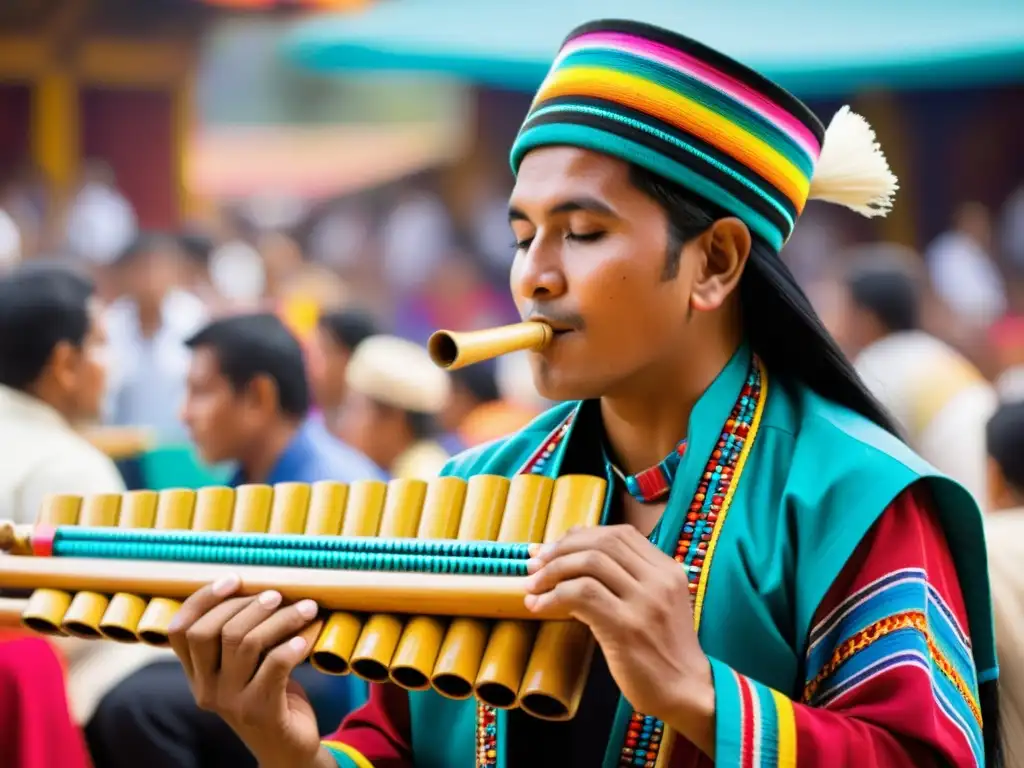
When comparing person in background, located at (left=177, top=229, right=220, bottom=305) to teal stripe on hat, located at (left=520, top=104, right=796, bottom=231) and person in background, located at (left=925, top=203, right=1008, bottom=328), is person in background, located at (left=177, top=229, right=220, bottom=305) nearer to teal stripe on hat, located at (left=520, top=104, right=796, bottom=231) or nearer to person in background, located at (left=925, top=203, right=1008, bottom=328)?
teal stripe on hat, located at (left=520, top=104, right=796, bottom=231)

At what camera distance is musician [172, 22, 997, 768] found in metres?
1.62

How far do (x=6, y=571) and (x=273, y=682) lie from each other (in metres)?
0.47

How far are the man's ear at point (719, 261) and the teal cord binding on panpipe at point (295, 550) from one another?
44cm

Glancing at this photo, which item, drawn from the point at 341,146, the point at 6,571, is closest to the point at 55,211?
the point at 341,146

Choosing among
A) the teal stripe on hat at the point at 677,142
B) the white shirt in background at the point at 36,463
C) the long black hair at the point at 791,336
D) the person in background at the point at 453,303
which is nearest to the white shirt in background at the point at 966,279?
the person in background at the point at 453,303

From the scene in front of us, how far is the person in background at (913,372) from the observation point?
5.62 m

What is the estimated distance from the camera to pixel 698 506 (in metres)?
1.88

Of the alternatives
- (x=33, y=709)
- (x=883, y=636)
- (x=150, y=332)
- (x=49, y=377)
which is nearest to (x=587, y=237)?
(x=883, y=636)

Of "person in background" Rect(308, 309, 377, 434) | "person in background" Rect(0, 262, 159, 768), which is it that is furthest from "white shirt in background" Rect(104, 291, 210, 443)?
"person in background" Rect(0, 262, 159, 768)

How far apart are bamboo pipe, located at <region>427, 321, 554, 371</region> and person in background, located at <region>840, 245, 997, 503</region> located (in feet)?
12.5

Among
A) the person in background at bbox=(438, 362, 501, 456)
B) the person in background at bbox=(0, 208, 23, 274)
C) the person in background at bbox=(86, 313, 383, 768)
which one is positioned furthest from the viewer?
the person in background at bbox=(0, 208, 23, 274)

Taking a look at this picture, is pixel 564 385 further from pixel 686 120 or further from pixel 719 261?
pixel 686 120

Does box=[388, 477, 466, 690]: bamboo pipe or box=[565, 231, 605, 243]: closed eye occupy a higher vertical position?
box=[565, 231, 605, 243]: closed eye

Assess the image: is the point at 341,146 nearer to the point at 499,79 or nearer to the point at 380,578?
the point at 499,79
